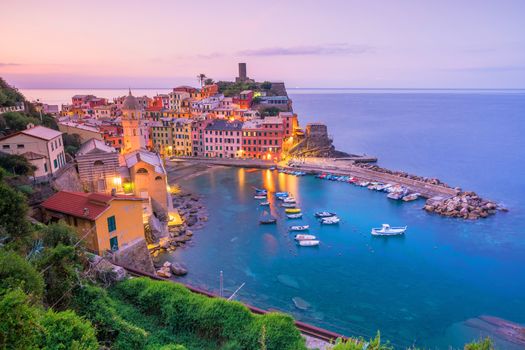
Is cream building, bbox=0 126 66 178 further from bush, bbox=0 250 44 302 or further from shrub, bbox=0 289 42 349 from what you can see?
shrub, bbox=0 289 42 349

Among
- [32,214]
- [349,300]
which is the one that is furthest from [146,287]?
[349,300]

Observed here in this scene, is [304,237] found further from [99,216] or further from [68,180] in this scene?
[68,180]

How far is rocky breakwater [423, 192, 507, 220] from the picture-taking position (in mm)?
34812

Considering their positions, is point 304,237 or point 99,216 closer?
point 99,216

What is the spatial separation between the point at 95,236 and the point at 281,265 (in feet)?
41.1

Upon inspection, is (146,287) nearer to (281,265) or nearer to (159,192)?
(281,265)

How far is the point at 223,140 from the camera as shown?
2285 inches

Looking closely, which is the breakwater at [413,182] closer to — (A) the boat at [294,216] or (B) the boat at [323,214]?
(B) the boat at [323,214]

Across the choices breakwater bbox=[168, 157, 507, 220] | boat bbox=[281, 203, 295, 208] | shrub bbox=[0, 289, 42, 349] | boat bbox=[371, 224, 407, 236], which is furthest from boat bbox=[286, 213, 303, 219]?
shrub bbox=[0, 289, 42, 349]

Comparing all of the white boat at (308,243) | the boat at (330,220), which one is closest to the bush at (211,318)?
the white boat at (308,243)

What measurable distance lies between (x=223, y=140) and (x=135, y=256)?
39573mm

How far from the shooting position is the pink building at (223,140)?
57.5 metres

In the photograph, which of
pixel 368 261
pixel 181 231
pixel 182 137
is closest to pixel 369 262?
pixel 368 261

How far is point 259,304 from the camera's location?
20.1 metres
